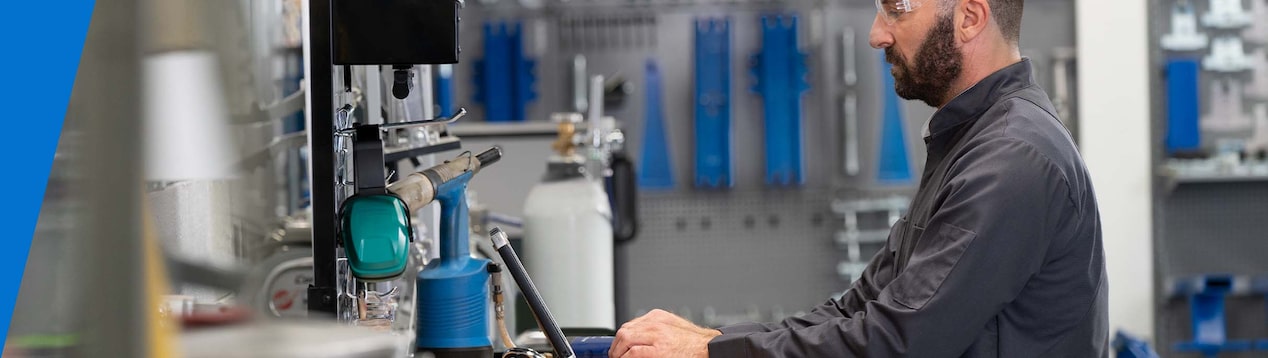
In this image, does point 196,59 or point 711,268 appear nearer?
point 196,59

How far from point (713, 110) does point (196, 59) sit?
224 inches

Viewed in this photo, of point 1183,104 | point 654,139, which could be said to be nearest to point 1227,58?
point 1183,104

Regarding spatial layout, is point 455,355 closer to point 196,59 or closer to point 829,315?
point 829,315

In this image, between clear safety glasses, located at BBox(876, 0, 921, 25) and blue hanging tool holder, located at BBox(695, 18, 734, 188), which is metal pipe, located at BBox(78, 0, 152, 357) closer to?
clear safety glasses, located at BBox(876, 0, 921, 25)

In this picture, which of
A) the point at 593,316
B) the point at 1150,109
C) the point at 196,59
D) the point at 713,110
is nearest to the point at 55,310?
the point at 196,59

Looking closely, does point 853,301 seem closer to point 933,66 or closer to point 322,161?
point 933,66

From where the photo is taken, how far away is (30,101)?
2.32 ft

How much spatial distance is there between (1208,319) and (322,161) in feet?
17.6

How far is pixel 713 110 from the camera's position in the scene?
6.17 metres

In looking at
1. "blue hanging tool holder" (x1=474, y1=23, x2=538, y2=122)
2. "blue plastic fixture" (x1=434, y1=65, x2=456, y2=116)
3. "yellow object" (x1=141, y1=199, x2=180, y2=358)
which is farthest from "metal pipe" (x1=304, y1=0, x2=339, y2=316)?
"blue hanging tool holder" (x1=474, y1=23, x2=538, y2=122)

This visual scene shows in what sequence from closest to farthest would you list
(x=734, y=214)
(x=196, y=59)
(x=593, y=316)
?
(x=196, y=59) < (x=593, y=316) < (x=734, y=214)

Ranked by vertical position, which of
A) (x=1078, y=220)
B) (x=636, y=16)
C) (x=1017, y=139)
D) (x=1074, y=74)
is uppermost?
(x=636, y=16)

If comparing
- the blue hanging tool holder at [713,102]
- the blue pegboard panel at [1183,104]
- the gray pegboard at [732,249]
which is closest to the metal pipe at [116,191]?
the blue hanging tool holder at [713,102]

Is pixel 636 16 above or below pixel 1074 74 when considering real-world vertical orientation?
above
